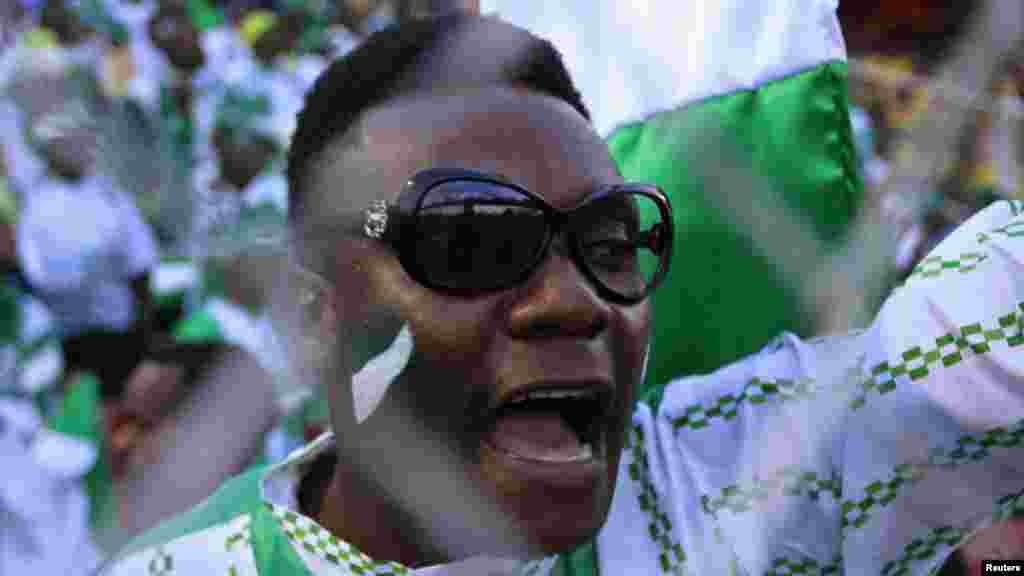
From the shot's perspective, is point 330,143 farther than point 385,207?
Yes

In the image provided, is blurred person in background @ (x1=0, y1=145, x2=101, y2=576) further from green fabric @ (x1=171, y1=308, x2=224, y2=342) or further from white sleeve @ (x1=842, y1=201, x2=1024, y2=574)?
white sleeve @ (x1=842, y1=201, x2=1024, y2=574)

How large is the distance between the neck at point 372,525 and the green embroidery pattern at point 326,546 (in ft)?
0.10

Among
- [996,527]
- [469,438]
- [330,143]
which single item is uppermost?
[330,143]

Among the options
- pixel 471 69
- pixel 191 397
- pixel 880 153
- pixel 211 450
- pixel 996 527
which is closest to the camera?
pixel 471 69

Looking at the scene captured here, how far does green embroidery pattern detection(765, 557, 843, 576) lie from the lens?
1.42 m

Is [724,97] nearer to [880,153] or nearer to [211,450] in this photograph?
[211,450]

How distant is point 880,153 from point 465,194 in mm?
3420

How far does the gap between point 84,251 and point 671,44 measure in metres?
1.29

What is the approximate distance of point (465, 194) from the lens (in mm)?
1251

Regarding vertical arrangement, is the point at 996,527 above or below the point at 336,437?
below

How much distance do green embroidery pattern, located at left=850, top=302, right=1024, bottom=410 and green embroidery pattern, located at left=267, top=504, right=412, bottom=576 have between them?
56 cm

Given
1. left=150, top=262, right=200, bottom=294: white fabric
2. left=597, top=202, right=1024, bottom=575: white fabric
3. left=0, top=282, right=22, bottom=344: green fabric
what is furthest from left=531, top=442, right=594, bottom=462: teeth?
left=0, top=282, right=22, bottom=344: green fabric

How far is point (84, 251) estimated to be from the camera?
97.7 inches

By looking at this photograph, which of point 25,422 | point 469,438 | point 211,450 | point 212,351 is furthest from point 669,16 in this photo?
point 25,422
